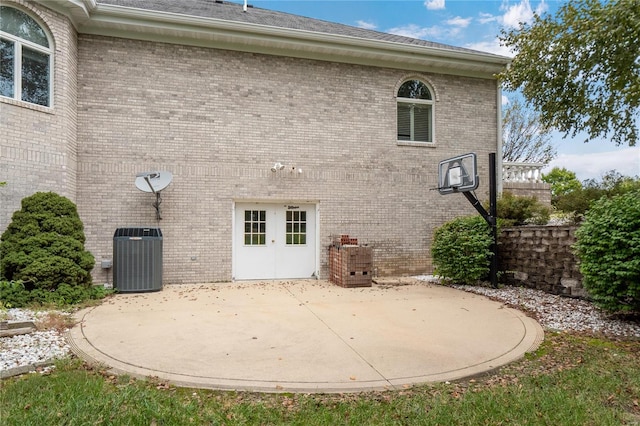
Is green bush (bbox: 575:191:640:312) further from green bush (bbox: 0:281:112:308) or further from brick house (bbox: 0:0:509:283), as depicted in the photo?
green bush (bbox: 0:281:112:308)

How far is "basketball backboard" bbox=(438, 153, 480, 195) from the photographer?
26.4 feet

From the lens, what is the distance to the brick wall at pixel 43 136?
7.12 meters

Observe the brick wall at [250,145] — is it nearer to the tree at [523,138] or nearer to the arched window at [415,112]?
the arched window at [415,112]

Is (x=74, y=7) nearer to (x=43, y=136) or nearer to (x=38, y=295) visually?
(x=43, y=136)

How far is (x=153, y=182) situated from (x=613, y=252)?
810 centimetres

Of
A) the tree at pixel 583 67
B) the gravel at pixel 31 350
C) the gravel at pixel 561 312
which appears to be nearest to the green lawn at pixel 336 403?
the gravel at pixel 31 350

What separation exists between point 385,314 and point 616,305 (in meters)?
3.12

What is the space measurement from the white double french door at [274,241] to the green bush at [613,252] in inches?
230

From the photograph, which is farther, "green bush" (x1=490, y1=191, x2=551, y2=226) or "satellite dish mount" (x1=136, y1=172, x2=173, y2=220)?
"green bush" (x1=490, y1=191, x2=551, y2=226)

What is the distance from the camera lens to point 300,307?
21.5ft

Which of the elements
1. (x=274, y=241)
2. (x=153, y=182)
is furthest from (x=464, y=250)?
(x=153, y=182)

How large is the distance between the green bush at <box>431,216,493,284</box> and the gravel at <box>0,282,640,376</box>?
0.34 metres

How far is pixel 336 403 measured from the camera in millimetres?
3094

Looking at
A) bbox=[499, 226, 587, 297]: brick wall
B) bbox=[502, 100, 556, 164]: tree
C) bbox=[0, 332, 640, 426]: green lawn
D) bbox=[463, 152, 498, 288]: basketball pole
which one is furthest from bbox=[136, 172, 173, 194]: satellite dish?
bbox=[502, 100, 556, 164]: tree
